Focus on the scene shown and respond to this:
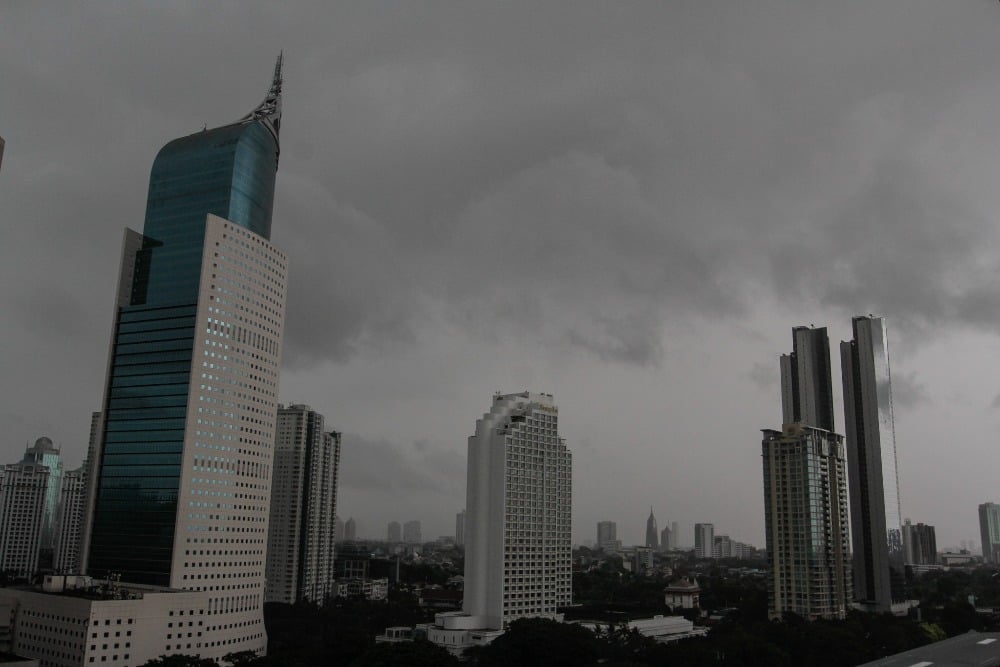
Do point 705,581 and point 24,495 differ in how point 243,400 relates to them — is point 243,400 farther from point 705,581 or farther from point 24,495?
point 705,581

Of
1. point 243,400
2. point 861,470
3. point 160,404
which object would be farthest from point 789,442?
point 160,404

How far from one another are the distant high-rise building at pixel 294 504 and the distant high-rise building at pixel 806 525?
5790cm

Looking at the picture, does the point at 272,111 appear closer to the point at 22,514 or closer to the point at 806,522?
the point at 806,522

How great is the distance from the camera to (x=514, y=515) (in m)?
72.9

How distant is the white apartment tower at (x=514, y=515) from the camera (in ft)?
233

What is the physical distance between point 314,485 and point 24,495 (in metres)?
72.4

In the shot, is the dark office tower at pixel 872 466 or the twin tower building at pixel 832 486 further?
the dark office tower at pixel 872 466

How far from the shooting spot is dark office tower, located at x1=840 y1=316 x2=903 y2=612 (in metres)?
98.6

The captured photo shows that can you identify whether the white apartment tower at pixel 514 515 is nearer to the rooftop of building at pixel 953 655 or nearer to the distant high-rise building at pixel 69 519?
the rooftop of building at pixel 953 655

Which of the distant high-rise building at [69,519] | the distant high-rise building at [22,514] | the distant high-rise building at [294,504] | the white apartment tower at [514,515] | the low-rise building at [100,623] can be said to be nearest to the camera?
the low-rise building at [100,623]

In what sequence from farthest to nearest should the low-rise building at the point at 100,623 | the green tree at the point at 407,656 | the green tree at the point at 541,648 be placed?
the green tree at the point at 541,648 < the low-rise building at the point at 100,623 < the green tree at the point at 407,656

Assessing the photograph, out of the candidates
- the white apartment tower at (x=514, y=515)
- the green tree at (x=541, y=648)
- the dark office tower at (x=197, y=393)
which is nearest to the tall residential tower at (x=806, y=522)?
the white apartment tower at (x=514, y=515)

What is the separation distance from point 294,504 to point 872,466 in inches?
2889

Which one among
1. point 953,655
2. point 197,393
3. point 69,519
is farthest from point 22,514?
point 953,655
